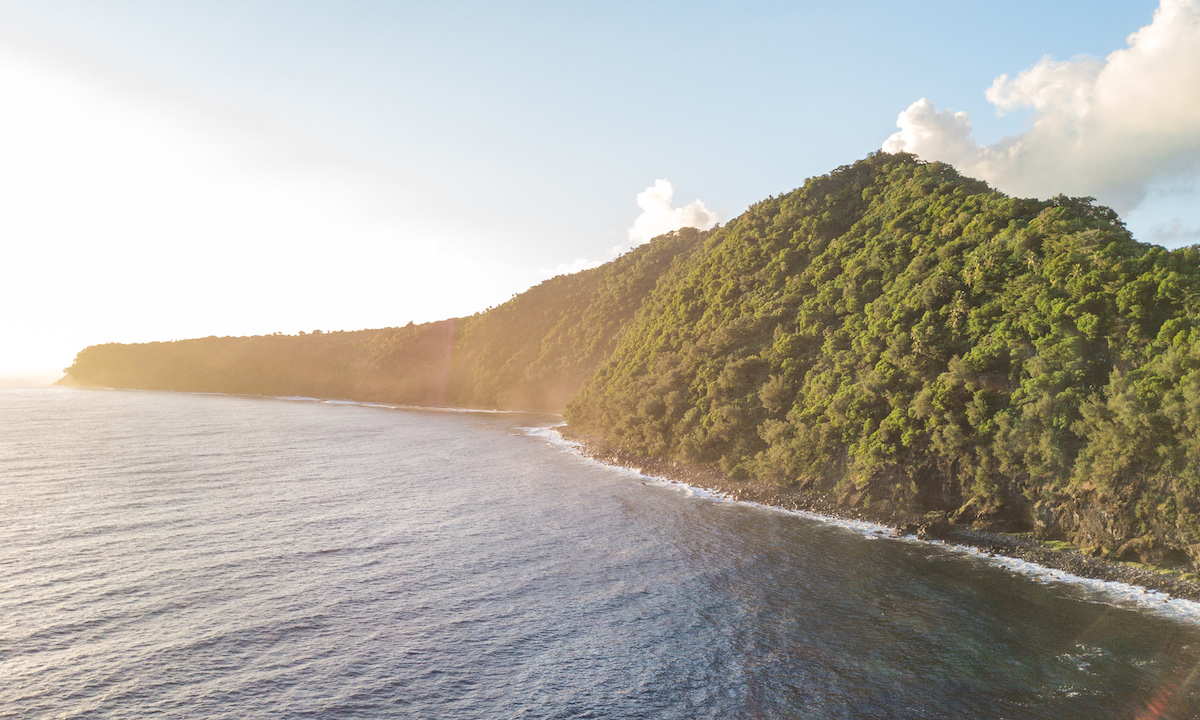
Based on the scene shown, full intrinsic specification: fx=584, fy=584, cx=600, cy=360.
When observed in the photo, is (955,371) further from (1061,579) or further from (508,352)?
(508,352)

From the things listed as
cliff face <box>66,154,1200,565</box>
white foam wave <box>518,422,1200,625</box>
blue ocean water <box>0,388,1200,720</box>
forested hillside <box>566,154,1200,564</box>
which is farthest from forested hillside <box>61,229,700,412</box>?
blue ocean water <box>0,388,1200,720</box>

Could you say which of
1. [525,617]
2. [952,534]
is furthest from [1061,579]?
[525,617]

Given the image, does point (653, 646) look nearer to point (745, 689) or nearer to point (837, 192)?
point (745, 689)

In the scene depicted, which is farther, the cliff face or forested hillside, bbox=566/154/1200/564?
the cliff face

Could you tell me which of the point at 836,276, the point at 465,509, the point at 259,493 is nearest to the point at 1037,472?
the point at 836,276

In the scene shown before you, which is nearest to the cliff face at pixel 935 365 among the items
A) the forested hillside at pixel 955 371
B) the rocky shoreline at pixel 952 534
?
the forested hillside at pixel 955 371

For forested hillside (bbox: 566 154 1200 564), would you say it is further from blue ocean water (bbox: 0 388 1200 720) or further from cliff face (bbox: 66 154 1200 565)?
blue ocean water (bbox: 0 388 1200 720)

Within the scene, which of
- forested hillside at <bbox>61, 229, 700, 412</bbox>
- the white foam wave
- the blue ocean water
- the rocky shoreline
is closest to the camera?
the blue ocean water
